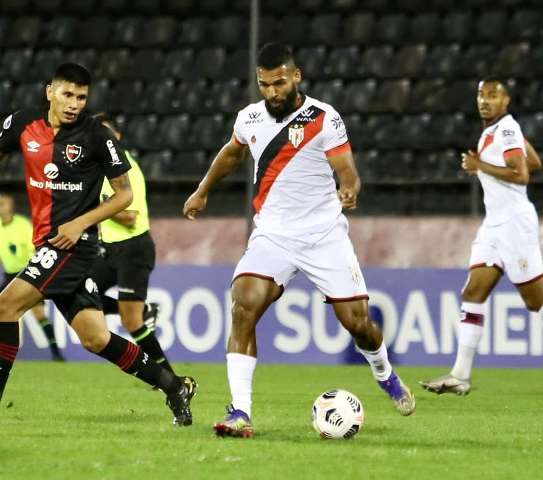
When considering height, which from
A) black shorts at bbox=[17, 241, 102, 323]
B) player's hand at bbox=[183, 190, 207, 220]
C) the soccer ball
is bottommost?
the soccer ball

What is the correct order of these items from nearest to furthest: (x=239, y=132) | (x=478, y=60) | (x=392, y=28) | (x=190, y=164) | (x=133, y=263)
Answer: (x=239, y=132) < (x=133, y=263) < (x=190, y=164) < (x=478, y=60) < (x=392, y=28)

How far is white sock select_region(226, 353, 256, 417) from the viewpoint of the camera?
23.5 ft

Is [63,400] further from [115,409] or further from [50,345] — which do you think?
[50,345]

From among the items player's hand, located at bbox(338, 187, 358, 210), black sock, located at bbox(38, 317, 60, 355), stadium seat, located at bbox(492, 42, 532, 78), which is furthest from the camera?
stadium seat, located at bbox(492, 42, 532, 78)

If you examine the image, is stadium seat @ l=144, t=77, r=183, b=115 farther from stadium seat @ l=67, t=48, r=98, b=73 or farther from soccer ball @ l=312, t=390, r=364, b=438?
soccer ball @ l=312, t=390, r=364, b=438

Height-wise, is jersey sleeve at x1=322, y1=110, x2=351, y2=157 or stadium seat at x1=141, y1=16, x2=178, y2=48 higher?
stadium seat at x1=141, y1=16, x2=178, y2=48

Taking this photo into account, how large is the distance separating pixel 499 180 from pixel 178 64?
858 cm

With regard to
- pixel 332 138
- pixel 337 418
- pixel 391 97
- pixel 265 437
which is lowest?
pixel 265 437

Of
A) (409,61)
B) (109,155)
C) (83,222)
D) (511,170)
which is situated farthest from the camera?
(409,61)

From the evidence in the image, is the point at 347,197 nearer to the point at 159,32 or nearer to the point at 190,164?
the point at 190,164

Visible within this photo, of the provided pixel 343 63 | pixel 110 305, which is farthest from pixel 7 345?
pixel 343 63

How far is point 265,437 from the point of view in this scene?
716 cm

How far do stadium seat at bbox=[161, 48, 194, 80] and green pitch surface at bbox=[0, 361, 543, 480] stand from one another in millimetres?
7468

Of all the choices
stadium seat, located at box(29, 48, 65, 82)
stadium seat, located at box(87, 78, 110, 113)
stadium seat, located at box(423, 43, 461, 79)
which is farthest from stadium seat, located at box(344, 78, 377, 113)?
stadium seat, located at box(29, 48, 65, 82)
